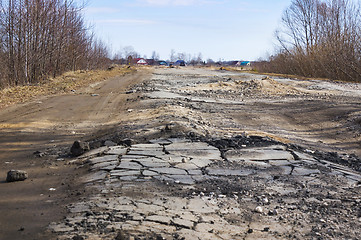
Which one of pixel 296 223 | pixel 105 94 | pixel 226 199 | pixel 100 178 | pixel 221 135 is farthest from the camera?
pixel 105 94

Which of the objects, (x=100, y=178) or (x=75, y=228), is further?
(x=100, y=178)

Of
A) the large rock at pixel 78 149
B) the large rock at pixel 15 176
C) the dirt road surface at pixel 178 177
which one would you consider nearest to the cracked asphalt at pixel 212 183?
the dirt road surface at pixel 178 177

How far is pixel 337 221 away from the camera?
3605mm

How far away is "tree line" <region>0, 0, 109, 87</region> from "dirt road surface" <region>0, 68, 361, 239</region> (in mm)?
7628

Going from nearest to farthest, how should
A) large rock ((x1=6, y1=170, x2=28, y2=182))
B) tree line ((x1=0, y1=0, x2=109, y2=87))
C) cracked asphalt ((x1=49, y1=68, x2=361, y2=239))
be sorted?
cracked asphalt ((x1=49, y1=68, x2=361, y2=239)) → large rock ((x1=6, y1=170, x2=28, y2=182)) → tree line ((x1=0, y1=0, x2=109, y2=87))

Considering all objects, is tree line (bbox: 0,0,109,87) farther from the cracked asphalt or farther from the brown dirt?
the cracked asphalt

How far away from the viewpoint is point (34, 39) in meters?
18.7

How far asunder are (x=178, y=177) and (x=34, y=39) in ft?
53.3

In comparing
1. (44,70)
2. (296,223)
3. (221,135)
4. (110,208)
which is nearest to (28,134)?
(221,135)

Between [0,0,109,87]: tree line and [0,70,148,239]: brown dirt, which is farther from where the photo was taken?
[0,0,109,87]: tree line

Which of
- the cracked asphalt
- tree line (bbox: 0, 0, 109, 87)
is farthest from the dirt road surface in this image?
tree line (bbox: 0, 0, 109, 87)

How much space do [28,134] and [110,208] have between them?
4.67 meters

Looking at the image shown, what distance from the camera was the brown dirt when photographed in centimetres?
360

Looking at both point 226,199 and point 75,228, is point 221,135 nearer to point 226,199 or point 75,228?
point 226,199
